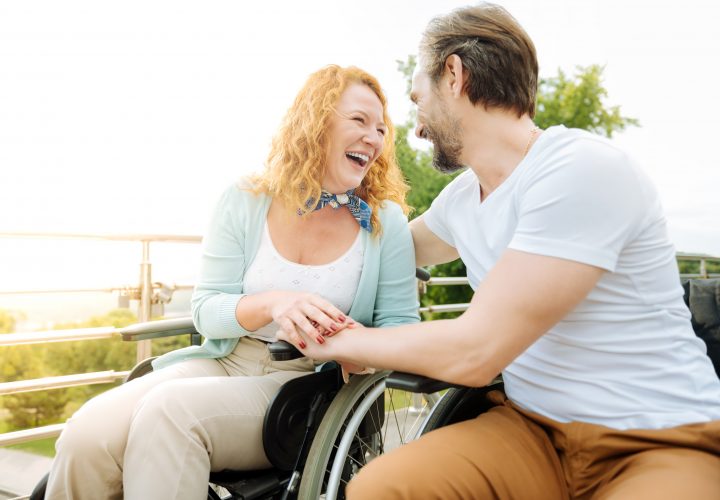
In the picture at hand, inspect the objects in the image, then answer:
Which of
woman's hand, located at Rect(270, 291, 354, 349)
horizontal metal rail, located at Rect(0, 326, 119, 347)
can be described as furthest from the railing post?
woman's hand, located at Rect(270, 291, 354, 349)

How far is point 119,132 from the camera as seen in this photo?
40.2ft

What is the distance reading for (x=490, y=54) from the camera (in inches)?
51.9

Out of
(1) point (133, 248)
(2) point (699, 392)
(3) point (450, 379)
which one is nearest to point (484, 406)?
(3) point (450, 379)

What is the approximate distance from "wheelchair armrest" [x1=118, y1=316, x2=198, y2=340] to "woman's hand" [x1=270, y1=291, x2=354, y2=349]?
47 centimetres

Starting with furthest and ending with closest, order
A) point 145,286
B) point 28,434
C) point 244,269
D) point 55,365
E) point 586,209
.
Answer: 1. point 55,365
2. point 145,286
3. point 28,434
4. point 244,269
5. point 586,209

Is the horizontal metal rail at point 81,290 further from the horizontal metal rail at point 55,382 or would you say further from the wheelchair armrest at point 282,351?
the wheelchair armrest at point 282,351

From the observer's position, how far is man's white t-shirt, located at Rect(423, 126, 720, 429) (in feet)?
3.36

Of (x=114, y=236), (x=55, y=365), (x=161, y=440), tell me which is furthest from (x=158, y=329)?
(x=55, y=365)

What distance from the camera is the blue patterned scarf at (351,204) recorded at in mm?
1701

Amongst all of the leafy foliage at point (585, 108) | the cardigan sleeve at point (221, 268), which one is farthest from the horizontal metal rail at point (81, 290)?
the leafy foliage at point (585, 108)

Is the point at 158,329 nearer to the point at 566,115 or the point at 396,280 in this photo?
the point at 396,280

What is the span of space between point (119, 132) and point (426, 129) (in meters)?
12.2

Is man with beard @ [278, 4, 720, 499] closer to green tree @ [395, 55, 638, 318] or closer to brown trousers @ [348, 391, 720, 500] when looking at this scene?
brown trousers @ [348, 391, 720, 500]

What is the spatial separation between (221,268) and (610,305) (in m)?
1.00
